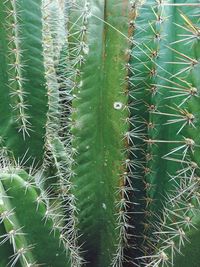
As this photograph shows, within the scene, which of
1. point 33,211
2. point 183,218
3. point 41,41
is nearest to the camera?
point 183,218

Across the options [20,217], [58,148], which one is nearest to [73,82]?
[58,148]

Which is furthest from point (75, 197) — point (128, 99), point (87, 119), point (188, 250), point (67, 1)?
point (67, 1)

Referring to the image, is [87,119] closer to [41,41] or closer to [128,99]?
[128,99]

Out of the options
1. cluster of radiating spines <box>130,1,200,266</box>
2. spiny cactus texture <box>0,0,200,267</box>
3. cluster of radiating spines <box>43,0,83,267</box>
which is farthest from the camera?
cluster of radiating spines <box>43,0,83,267</box>

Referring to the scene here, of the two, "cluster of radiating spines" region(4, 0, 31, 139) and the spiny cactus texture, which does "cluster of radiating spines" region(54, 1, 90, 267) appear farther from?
"cluster of radiating spines" region(4, 0, 31, 139)

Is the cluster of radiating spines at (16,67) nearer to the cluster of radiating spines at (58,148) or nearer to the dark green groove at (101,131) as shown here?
the cluster of radiating spines at (58,148)

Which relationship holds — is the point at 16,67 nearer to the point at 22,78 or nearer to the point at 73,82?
the point at 22,78

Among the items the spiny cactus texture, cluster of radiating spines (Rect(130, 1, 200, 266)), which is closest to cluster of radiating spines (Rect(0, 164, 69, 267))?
the spiny cactus texture
